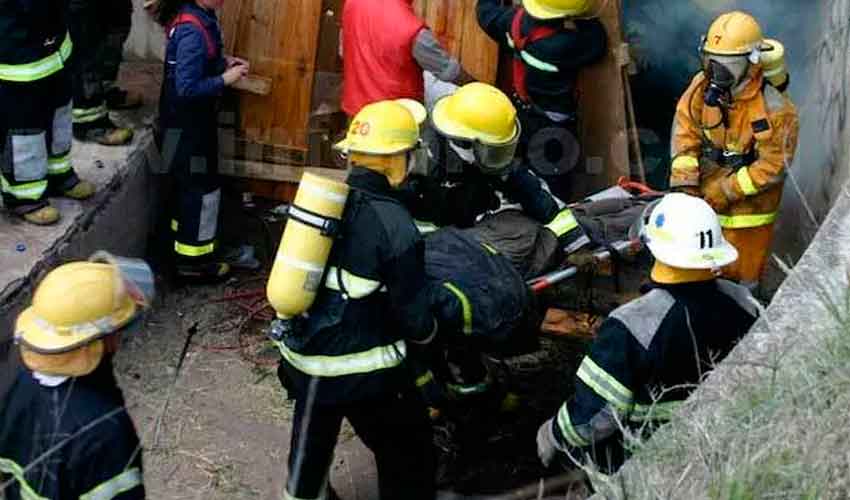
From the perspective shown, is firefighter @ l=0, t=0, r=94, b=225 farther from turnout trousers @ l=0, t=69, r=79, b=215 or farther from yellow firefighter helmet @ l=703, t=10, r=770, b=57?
yellow firefighter helmet @ l=703, t=10, r=770, b=57

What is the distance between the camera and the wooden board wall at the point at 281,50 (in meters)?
7.82

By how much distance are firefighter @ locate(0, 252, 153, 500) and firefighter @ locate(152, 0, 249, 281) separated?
9.96 feet

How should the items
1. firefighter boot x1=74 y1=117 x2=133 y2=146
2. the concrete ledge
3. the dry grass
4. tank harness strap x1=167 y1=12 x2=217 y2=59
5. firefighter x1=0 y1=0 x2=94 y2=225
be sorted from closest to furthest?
the dry grass → the concrete ledge → firefighter x1=0 y1=0 x2=94 y2=225 → tank harness strap x1=167 y1=12 x2=217 y2=59 → firefighter boot x1=74 y1=117 x2=133 y2=146

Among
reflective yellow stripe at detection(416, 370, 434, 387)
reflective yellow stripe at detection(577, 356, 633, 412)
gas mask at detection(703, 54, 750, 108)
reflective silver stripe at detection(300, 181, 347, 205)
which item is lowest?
reflective yellow stripe at detection(416, 370, 434, 387)

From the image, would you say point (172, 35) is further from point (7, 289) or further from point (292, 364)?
point (292, 364)

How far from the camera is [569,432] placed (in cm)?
495

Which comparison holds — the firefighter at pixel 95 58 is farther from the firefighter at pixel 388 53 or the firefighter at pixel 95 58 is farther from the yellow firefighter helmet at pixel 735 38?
the yellow firefighter helmet at pixel 735 38

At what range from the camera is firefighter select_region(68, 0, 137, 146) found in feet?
24.6

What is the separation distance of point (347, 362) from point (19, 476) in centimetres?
138

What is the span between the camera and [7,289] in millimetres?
6191

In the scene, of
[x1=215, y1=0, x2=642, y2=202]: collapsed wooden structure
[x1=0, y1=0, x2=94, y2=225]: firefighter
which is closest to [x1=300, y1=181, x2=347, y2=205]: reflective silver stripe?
[x1=0, y1=0, x2=94, y2=225]: firefighter

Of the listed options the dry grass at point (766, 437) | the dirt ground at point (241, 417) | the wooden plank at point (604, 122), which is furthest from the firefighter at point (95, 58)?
the dry grass at point (766, 437)

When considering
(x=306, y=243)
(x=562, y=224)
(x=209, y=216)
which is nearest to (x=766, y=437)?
(x=306, y=243)

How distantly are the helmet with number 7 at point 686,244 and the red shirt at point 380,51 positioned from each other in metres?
2.56
